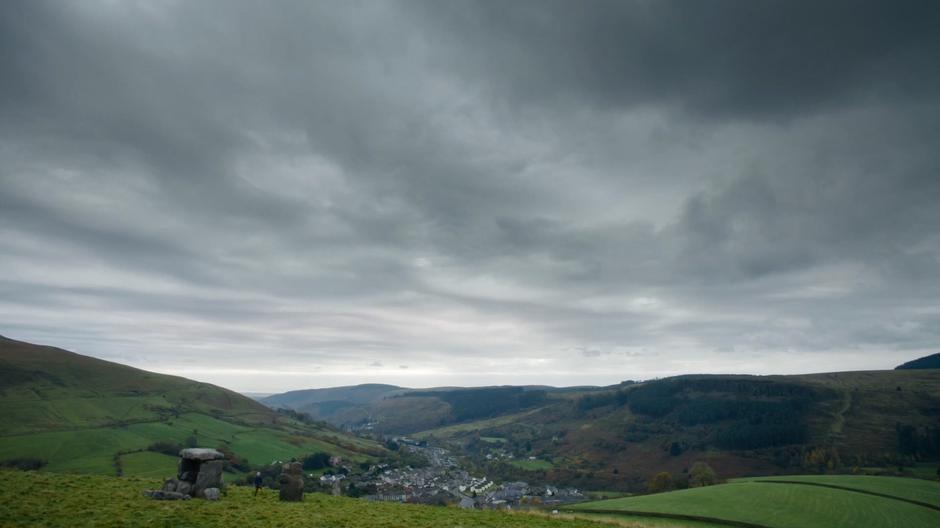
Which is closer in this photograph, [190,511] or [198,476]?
[190,511]

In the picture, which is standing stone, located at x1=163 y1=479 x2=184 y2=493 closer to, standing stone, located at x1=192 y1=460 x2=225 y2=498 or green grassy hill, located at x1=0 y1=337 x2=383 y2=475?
standing stone, located at x1=192 y1=460 x2=225 y2=498

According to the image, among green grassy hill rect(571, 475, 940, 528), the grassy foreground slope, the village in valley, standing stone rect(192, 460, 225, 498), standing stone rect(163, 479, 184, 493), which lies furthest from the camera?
the village in valley

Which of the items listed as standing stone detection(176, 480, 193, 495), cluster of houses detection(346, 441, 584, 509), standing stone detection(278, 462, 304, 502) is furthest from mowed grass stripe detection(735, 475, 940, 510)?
standing stone detection(176, 480, 193, 495)

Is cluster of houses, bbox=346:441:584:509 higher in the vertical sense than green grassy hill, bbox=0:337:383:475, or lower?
lower

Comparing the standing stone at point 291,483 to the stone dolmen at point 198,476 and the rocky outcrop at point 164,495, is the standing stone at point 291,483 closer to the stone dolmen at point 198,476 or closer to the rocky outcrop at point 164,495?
the stone dolmen at point 198,476

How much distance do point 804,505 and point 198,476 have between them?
9056cm

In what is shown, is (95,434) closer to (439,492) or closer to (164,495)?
(439,492)

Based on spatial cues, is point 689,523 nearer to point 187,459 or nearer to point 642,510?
point 642,510

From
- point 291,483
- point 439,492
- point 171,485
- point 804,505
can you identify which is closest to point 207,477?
point 171,485

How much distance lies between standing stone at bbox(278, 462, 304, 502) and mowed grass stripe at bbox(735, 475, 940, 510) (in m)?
97.9

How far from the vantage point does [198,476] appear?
1283 inches

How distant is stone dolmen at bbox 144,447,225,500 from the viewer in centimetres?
3160

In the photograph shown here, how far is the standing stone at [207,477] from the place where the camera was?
3197cm

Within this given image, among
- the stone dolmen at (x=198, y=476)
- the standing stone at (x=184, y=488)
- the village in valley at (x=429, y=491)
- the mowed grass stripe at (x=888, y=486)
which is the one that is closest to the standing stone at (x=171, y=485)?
the stone dolmen at (x=198, y=476)
